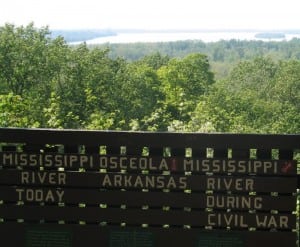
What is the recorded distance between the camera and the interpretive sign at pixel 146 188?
3.60m

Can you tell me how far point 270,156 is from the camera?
359cm

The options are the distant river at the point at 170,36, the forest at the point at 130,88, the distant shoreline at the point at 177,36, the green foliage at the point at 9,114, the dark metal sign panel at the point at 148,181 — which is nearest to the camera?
the dark metal sign panel at the point at 148,181

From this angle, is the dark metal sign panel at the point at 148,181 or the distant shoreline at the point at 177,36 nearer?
the dark metal sign panel at the point at 148,181

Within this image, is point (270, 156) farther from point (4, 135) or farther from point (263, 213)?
point (4, 135)

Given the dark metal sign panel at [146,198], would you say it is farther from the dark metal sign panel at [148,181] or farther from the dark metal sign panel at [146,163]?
the dark metal sign panel at [146,163]

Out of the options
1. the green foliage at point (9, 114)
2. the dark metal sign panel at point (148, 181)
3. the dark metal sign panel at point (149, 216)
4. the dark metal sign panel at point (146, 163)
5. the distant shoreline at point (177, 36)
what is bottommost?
the green foliage at point (9, 114)

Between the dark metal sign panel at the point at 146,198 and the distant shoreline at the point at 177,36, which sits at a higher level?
the distant shoreline at the point at 177,36

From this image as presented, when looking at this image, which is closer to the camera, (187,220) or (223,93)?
(187,220)

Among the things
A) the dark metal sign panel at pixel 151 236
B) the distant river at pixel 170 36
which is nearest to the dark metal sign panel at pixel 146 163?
the dark metal sign panel at pixel 151 236

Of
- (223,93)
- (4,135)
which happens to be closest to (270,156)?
(4,135)

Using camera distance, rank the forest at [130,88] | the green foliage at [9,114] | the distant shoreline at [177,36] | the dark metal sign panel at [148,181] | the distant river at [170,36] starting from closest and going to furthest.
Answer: the dark metal sign panel at [148,181], the green foliage at [9,114], the forest at [130,88], the distant shoreline at [177,36], the distant river at [170,36]

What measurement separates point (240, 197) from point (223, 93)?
51595 mm

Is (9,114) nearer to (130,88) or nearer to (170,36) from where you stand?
(130,88)

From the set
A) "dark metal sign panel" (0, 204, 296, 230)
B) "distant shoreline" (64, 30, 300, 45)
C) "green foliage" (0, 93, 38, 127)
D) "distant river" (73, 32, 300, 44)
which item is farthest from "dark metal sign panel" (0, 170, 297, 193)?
"distant river" (73, 32, 300, 44)
